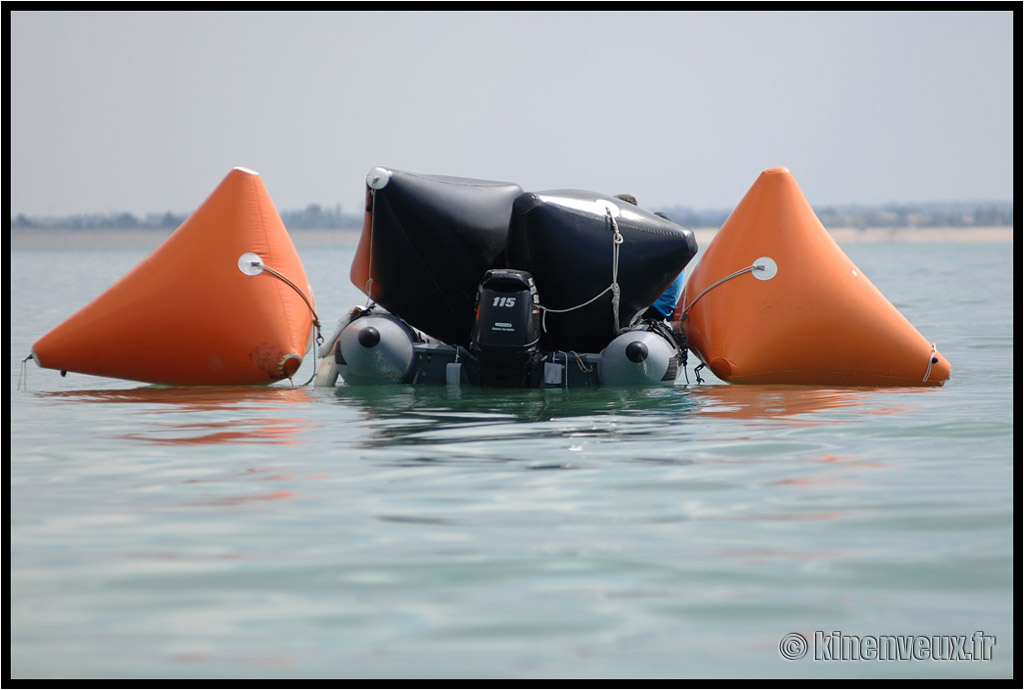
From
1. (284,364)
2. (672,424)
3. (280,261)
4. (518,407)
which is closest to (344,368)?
(284,364)

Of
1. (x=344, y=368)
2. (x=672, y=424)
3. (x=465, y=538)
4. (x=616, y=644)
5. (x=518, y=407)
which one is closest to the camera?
(x=616, y=644)

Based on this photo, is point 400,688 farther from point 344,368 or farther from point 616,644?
point 344,368

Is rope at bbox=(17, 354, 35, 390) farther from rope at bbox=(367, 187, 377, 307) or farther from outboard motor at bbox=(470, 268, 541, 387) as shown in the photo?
outboard motor at bbox=(470, 268, 541, 387)

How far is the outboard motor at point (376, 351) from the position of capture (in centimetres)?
739

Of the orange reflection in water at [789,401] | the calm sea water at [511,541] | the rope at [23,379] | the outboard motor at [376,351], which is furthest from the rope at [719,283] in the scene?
the rope at [23,379]

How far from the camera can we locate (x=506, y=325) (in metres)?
7.12

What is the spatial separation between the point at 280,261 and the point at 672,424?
3.00m

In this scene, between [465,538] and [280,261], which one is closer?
[465,538]

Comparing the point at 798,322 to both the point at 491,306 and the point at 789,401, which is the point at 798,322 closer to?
the point at 789,401

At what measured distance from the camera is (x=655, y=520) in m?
4.02

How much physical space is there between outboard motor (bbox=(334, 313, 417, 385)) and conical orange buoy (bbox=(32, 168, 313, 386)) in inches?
16.2

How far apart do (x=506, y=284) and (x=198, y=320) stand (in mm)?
1880

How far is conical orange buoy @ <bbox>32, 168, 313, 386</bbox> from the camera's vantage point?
752 centimetres

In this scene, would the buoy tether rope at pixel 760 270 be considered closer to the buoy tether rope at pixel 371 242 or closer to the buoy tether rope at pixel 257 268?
the buoy tether rope at pixel 371 242
